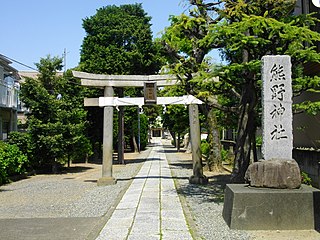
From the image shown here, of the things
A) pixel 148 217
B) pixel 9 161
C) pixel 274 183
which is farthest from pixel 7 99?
pixel 274 183

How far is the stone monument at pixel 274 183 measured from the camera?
24.5 ft

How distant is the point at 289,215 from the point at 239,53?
4.83 metres

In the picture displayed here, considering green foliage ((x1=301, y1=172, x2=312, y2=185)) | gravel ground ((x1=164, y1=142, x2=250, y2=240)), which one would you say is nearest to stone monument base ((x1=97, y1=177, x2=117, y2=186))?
gravel ground ((x1=164, y1=142, x2=250, y2=240))

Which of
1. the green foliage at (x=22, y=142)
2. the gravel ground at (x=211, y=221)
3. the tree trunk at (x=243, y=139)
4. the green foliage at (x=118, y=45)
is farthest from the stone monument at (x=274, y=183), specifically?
the green foliage at (x=118, y=45)

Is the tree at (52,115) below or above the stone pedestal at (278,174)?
above

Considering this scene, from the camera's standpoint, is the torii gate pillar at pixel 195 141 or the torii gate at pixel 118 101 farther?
the torii gate at pixel 118 101

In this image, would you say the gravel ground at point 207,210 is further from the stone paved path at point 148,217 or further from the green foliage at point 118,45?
the green foliage at point 118,45

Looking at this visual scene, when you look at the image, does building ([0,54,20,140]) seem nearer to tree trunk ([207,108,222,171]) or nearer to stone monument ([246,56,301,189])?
tree trunk ([207,108,222,171])

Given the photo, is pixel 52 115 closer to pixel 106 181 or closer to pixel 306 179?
pixel 106 181

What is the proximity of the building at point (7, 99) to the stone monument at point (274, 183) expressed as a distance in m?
18.3

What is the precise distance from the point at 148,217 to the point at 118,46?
849 inches

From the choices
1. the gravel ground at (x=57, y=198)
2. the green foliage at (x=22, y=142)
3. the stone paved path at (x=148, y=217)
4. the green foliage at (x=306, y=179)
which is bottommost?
the gravel ground at (x=57, y=198)

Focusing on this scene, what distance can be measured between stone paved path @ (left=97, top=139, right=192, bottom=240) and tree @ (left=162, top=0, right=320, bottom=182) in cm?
251

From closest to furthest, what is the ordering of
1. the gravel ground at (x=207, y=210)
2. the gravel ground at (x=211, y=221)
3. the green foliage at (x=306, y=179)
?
the gravel ground at (x=211, y=221) → the gravel ground at (x=207, y=210) → the green foliage at (x=306, y=179)
